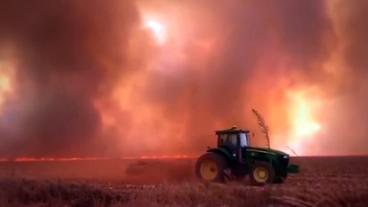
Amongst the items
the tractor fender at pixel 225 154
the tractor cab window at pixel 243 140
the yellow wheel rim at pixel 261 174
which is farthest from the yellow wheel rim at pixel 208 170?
the yellow wheel rim at pixel 261 174

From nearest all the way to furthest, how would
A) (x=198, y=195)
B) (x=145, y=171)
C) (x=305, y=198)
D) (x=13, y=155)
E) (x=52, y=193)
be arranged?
1. (x=305, y=198)
2. (x=198, y=195)
3. (x=52, y=193)
4. (x=145, y=171)
5. (x=13, y=155)

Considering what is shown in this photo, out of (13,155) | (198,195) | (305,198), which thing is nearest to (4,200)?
(198,195)

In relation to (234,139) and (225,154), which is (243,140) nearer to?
(234,139)

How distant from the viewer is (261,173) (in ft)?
74.1

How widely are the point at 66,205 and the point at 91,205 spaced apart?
28.7 inches

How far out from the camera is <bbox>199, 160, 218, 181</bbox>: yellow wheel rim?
23297 millimetres

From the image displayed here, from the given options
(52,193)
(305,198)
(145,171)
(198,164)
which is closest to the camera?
(305,198)

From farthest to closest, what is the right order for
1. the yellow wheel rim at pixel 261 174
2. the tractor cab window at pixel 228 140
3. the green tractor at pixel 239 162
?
1. the tractor cab window at pixel 228 140
2. the green tractor at pixel 239 162
3. the yellow wheel rim at pixel 261 174

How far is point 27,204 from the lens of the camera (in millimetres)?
17422

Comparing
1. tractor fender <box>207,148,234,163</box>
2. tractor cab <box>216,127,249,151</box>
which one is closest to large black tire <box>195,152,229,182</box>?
tractor fender <box>207,148,234,163</box>

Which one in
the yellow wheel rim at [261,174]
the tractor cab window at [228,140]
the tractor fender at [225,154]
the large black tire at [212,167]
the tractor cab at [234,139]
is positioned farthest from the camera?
the tractor cab window at [228,140]

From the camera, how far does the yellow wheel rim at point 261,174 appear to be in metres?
22.4

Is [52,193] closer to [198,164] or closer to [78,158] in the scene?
[198,164]

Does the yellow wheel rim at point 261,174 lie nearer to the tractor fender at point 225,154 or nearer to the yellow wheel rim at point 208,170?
the tractor fender at point 225,154
